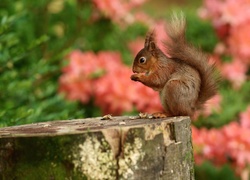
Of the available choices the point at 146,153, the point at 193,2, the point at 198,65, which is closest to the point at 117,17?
Answer: the point at 198,65

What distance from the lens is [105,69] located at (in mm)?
4852

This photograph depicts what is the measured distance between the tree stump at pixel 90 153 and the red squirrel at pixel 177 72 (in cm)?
45

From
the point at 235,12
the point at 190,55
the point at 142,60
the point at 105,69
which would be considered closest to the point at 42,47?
the point at 105,69

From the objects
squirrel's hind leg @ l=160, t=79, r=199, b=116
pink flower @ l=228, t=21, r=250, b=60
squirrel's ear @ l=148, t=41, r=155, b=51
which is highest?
pink flower @ l=228, t=21, r=250, b=60

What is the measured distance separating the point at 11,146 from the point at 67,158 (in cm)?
19

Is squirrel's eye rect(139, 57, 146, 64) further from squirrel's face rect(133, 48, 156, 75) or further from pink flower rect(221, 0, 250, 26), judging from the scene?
pink flower rect(221, 0, 250, 26)

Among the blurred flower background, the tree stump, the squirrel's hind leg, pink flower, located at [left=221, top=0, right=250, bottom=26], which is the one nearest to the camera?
the tree stump

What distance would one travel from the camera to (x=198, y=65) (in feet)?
10.0

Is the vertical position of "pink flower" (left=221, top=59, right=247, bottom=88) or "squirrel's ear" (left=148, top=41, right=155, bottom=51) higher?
"pink flower" (left=221, top=59, right=247, bottom=88)

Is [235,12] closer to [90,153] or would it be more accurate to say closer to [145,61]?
[145,61]

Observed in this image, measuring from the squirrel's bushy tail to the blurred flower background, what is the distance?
498 mm

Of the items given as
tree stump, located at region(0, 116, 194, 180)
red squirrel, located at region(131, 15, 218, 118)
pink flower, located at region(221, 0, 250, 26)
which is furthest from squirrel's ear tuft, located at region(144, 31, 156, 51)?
pink flower, located at region(221, 0, 250, 26)

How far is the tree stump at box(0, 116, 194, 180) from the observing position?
2.36 metres

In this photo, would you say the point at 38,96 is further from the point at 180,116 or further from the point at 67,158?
the point at 67,158
